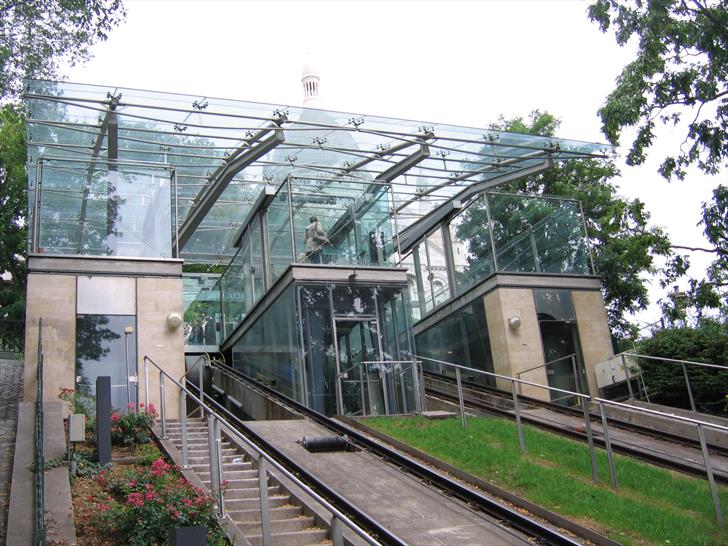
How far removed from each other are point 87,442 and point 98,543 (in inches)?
175

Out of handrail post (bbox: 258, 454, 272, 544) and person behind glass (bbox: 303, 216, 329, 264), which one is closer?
handrail post (bbox: 258, 454, 272, 544)

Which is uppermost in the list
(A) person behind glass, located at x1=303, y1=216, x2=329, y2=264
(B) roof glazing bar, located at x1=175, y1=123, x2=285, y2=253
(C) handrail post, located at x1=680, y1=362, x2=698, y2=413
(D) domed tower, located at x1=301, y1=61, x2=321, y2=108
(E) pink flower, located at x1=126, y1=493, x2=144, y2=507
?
(D) domed tower, located at x1=301, y1=61, x2=321, y2=108

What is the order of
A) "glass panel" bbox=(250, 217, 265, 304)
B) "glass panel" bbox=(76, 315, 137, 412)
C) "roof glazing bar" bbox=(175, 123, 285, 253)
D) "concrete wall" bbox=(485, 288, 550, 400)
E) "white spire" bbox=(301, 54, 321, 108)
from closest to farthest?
"glass panel" bbox=(76, 315, 137, 412)
"roof glazing bar" bbox=(175, 123, 285, 253)
"concrete wall" bbox=(485, 288, 550, 400)
"glass panel" bbox=(250, 217, 265, 304)
"white spire" bbox=(301, 54, 321, 108)

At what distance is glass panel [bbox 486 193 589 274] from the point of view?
24578mm

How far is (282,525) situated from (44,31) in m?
10.7

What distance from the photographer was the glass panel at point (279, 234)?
21.0 m

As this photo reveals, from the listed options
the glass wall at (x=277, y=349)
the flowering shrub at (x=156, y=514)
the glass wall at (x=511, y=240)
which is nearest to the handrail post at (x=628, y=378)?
the glass wall at (x=511, y=240)

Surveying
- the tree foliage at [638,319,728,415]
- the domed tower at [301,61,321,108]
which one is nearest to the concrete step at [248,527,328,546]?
the tree foliage at [638,319,728,415]

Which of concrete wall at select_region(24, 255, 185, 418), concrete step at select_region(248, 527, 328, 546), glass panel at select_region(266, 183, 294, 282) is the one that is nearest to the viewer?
concrete step at select_region(248, 527, 328, 546)

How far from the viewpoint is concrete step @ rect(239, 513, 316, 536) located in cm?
888

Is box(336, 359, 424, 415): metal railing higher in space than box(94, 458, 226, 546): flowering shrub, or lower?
higher

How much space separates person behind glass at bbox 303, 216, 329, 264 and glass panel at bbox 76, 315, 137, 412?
474cm

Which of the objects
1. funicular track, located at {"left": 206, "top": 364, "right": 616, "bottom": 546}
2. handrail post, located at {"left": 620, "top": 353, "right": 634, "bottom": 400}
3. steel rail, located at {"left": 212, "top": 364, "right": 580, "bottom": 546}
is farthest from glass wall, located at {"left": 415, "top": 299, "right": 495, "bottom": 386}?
funicular track, located at {"left": 206, "top": 364, "right": 616, "bottom": 546}

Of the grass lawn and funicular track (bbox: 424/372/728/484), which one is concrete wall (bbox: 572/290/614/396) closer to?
funicular track (bbox: 424/372/728/484)
